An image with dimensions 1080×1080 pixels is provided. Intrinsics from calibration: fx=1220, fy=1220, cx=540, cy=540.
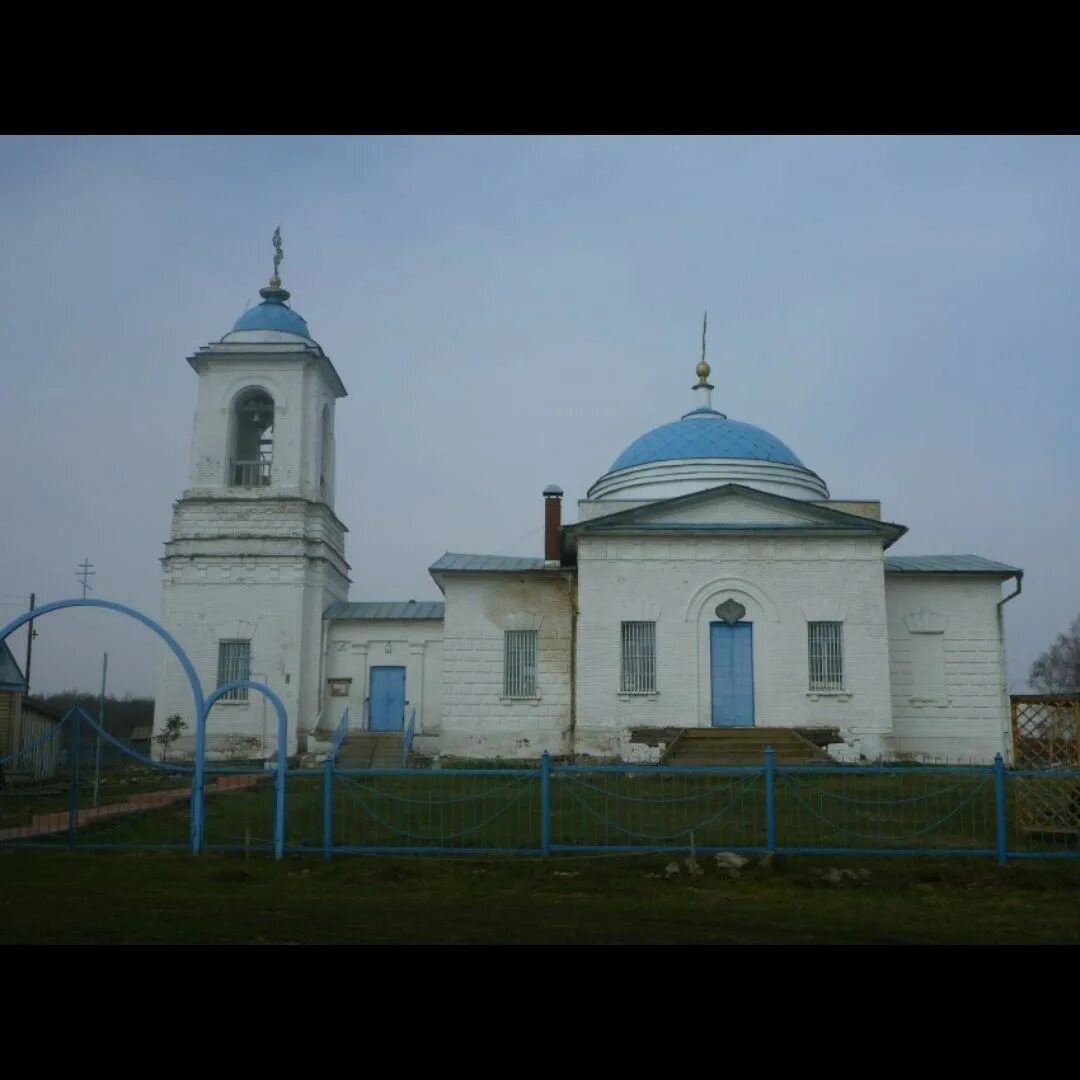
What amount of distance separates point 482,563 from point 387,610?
11.7 ft

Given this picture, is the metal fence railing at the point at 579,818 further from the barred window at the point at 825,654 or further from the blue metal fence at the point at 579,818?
the barred window at the point at 825,654

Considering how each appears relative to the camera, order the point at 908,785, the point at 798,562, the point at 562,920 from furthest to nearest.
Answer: the point at 798,562
the point at 908,785
the point at 562,920

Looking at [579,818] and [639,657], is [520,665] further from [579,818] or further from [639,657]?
[579,818]

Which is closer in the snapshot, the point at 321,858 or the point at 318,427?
the point at 321,858

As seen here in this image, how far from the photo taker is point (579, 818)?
53.0 feet

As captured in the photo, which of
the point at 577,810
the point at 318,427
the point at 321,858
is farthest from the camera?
the point at 318,427

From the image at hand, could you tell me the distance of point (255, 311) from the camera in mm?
32844

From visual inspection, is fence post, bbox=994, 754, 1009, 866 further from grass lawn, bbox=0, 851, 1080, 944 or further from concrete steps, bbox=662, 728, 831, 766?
concrete steps, bbox=662, 728, 831, 766

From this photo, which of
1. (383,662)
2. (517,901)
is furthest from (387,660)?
(517,901)

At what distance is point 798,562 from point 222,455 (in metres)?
Result: 14.6

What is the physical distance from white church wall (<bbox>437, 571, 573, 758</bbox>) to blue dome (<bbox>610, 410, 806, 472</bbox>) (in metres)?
5.94

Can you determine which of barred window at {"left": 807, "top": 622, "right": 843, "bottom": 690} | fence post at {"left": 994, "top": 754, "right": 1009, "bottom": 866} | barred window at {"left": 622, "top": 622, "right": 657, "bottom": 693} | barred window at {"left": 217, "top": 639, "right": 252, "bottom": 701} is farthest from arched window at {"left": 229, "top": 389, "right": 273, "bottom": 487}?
fence post at {"left": 994, "top": 754, "right": 1009, "bottom": 866}
